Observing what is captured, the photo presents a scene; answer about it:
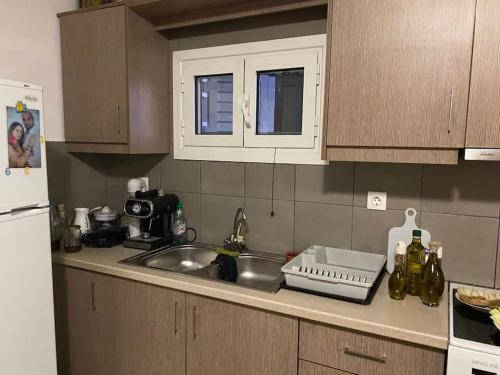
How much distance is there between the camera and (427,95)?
1.30 metres

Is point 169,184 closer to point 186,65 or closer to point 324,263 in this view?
point 186,65

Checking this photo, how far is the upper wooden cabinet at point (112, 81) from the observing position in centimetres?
192

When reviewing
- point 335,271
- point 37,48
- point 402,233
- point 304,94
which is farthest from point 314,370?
point 37,48

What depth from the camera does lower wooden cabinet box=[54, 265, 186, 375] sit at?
164cm

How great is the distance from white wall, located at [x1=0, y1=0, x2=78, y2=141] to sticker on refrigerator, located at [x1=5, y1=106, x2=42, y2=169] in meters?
0.69

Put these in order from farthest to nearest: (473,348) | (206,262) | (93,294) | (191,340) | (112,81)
Answer: (206,262), (112,81), (93,294), (191,340), (473,348)

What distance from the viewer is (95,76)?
1997 millimetres

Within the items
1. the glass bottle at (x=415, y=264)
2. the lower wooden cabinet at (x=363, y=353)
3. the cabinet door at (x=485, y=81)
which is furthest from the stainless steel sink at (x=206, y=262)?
the cabinet door at (x=485, y=81)

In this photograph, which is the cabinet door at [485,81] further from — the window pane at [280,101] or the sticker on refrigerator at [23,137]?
the sticker on refrigerator at [23,137]

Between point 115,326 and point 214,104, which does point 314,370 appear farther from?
point 214,104

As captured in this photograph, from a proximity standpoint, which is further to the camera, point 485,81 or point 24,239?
point 24,239

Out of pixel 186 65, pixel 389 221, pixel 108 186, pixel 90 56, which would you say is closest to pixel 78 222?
pixel 108 186

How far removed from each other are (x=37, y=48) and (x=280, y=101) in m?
1.32

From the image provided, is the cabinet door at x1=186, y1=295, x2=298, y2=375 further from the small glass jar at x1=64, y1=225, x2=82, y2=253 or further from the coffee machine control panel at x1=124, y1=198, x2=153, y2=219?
the small glass jar at x1=64, y1=225, x2=82, y2=253
